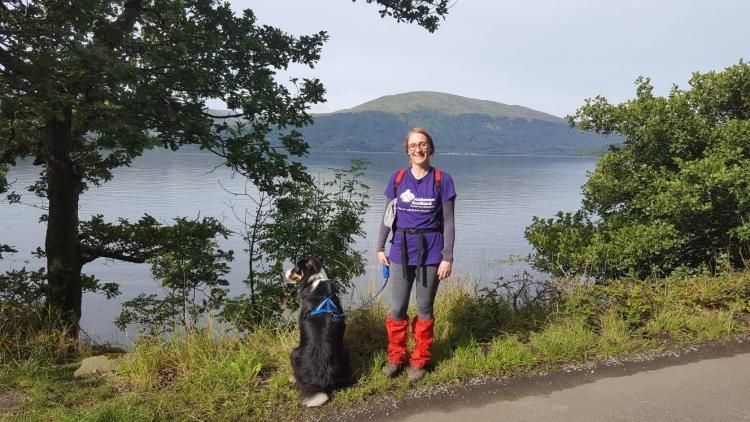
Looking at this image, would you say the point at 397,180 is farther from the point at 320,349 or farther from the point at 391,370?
the point at 391,370

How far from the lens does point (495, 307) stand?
5.92 meters

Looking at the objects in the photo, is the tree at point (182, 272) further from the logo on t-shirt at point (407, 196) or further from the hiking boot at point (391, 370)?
the logo on t-shirt at point (407, 196)

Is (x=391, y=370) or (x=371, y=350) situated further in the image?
(x=371, y=350)

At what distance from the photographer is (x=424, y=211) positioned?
437 cm

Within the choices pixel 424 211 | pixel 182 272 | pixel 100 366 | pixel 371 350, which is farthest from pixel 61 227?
pixel 424 211

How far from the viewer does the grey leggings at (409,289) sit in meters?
4.46

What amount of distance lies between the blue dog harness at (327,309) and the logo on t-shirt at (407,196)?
3.90 ft

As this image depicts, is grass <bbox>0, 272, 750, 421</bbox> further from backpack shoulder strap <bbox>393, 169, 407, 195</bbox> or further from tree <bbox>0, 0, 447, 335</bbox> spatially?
tree <bbox>0, 0, 447, 335</bbox>

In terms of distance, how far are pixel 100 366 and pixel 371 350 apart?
282 cm

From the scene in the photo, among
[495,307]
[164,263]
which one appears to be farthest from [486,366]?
[164,263]

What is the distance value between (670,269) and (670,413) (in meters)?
4.61

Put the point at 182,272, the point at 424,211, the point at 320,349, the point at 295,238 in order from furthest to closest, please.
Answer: the point at 295,238 → the point at 182,272 → the point at 424,211 → the point at 320,349

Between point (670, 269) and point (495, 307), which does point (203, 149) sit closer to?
point (495, 307)

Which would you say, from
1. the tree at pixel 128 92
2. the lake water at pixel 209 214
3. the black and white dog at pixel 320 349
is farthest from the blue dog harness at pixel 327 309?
the tree at pixel 128 92
